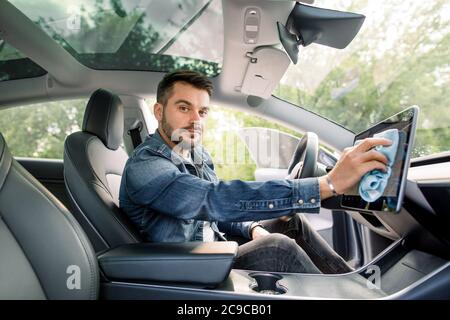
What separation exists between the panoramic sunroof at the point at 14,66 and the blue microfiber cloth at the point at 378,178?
6.15ft

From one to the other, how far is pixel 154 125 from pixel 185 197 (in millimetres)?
1425

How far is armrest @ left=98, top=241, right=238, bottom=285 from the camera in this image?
0.96 metres

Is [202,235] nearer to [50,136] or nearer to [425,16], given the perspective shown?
[50,136]

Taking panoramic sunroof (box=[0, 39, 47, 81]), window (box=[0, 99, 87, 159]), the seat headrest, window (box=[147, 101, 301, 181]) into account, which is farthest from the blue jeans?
panoramic sunroof (box=[0, 39, 47, 81])

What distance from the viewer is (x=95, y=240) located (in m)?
1.17

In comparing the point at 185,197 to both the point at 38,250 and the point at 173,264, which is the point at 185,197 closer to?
the point at 173,264

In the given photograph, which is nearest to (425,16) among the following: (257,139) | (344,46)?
(344,46)

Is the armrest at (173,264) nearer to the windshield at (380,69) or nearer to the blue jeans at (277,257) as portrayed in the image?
the blue jeans at (277,257)

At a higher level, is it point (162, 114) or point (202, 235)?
point (162, 114)

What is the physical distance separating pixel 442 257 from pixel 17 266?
1.06 m

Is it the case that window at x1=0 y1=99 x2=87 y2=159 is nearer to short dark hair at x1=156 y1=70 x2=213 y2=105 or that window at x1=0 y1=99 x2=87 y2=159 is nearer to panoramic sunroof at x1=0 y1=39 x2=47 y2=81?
panoramic sunroof at x1=0 y1=39 x2=47 y2=81

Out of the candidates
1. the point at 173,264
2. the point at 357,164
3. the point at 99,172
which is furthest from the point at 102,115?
the point at 357,164

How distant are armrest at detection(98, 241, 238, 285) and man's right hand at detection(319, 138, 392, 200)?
31cm
